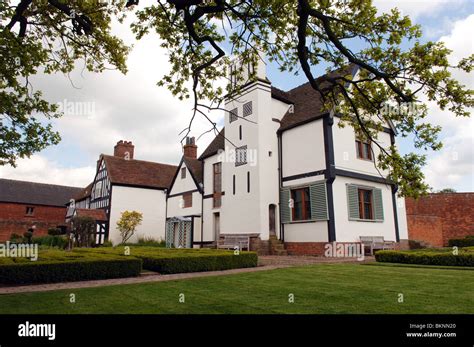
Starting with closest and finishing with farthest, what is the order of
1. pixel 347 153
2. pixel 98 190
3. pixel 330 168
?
pixel 330 168 < pixel 347 153 < pixel 98 190

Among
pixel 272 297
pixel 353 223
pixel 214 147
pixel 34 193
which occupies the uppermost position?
pixel 214 147

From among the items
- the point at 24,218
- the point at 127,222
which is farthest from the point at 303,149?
the point at 24,218

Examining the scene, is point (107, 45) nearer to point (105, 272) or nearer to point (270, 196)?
point (105, 272)

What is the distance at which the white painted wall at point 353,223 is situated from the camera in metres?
18.4

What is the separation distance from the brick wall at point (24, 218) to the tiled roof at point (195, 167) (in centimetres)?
2134

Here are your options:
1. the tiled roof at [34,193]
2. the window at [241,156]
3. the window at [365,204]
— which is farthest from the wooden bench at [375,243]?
the tiled roof at [34,193]

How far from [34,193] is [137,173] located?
23.0 m

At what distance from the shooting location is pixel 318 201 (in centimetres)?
1866

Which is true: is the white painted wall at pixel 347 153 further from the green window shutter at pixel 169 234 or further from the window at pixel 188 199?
the green window shutter at pixel 169 234

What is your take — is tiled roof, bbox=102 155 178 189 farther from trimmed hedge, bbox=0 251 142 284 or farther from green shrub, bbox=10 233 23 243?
trimmed hedge, bbox=0 251 142 284

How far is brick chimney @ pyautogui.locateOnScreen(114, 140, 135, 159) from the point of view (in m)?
35.0

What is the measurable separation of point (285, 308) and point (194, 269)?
7.22m

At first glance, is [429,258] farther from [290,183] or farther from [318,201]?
[290,183]
